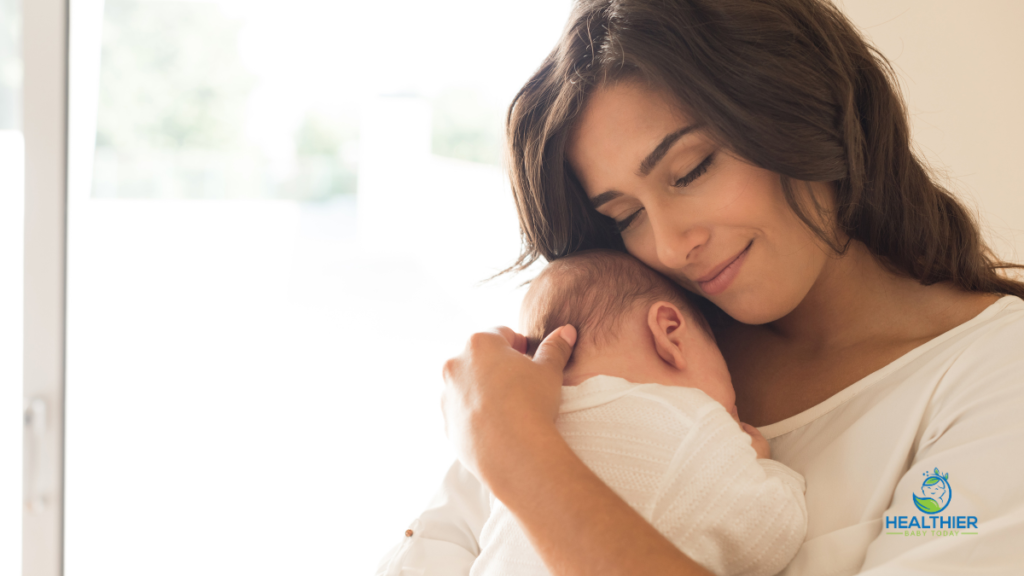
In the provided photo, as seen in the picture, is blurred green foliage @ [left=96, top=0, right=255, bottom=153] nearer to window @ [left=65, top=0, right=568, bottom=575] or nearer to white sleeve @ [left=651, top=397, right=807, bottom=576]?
window @ [left=65, top=0, right=568, bottom=575]

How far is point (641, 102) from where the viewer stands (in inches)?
41.8

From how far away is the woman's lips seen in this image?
110 cm

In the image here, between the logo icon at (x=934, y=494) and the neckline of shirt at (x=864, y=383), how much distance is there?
244 millimetres

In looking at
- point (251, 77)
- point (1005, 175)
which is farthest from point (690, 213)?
point (251, 77)

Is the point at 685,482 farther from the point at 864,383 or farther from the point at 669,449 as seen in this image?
the point at 864,383

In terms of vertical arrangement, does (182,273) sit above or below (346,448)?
above

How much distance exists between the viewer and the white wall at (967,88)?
6.52ft

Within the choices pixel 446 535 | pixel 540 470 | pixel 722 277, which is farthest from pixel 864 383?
pixel 446 535

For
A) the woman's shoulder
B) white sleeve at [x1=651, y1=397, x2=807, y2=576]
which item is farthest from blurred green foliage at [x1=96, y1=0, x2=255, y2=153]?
the woman's shoulder

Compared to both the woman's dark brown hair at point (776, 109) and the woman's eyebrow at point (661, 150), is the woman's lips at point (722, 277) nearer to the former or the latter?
the woman's dark brown hair at point (776, 109)

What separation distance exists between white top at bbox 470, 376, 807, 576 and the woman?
0.22 ft

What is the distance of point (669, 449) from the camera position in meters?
0.86

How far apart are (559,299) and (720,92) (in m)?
0.44

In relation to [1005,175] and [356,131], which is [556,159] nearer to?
[1005,175]
